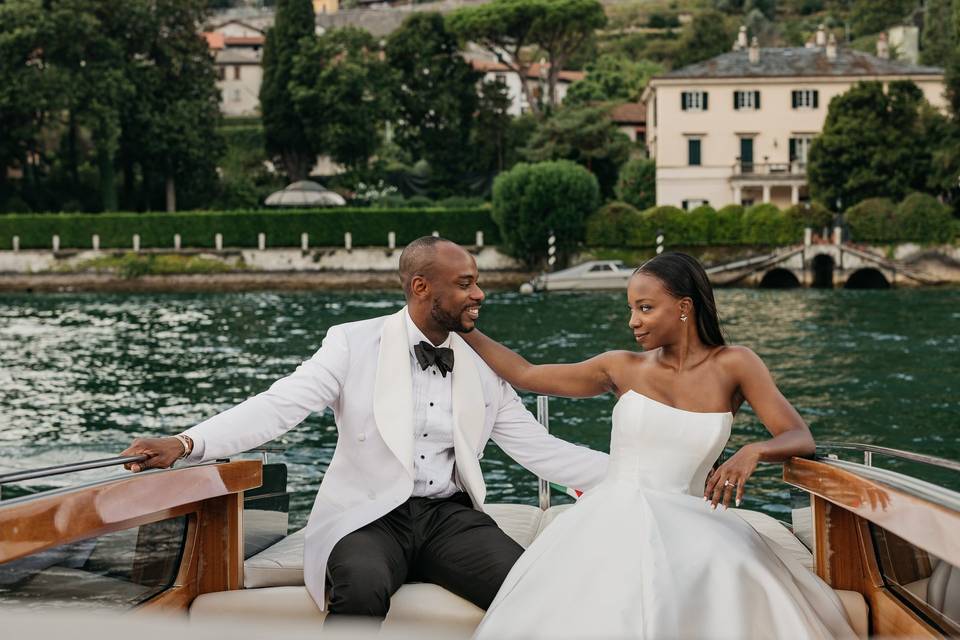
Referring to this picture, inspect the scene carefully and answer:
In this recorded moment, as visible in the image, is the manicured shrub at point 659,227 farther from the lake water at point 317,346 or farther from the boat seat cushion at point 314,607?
the boat seat cushion at point 314,607

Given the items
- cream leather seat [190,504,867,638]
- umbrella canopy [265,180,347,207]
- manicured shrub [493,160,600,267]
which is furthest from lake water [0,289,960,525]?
umbrella canopy [265,180,347,207]

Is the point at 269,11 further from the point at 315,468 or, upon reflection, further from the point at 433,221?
the point at 315,468

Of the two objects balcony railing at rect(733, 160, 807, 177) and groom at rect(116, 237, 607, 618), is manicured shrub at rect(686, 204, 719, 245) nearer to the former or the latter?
balcony railing at rect(733, 160, 807, 177)

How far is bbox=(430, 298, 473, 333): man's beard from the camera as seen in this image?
357 cm

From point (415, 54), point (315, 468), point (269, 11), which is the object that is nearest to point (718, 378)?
point (315, 468)

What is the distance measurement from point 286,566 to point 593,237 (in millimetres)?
40921

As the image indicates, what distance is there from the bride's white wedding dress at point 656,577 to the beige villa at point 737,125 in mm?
46968

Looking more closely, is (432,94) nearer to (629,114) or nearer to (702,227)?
(629,114)

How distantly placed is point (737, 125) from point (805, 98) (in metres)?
2.79

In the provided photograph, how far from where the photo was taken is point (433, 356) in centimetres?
356

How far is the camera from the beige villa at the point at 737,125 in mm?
49312

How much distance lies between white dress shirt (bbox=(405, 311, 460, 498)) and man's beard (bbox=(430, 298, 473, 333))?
0.10 m

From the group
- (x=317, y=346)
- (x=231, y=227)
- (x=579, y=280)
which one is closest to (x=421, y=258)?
(x=317, y=346)

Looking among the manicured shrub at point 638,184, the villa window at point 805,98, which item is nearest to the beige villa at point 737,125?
the villa window at point 805,98
